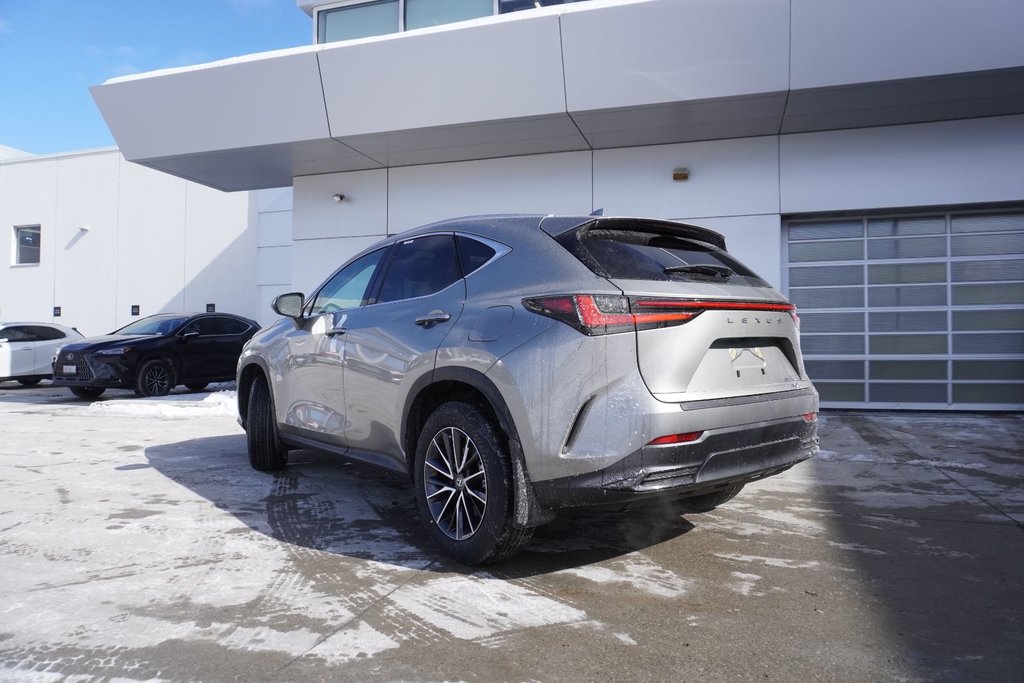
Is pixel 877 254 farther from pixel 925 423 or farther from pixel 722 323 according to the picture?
pixel 722 323

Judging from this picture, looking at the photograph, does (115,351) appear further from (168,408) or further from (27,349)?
(27,349)

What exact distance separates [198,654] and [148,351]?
11.1 meters

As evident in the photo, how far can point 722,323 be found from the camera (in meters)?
3.30

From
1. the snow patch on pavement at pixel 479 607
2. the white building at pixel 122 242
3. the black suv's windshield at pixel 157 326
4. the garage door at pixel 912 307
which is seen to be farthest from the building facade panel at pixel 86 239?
the snow patch on pavement at pixel 479 607

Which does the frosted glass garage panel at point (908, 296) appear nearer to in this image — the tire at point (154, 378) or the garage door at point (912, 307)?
the garage door at point (912, 307)

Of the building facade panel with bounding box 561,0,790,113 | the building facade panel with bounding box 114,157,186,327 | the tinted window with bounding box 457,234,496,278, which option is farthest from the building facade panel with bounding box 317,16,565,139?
the building facade panel with bounding box 114,157,186,327

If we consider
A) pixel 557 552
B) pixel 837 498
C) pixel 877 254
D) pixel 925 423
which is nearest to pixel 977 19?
pixel 877 254

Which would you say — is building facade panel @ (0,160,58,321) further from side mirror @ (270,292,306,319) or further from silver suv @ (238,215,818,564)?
silver suv @ (238,215,818,564)

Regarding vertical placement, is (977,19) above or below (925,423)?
above

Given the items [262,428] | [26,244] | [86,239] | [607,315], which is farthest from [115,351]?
[26,244]

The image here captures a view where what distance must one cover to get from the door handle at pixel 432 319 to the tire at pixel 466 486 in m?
0.43

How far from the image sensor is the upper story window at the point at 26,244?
71.1 ft

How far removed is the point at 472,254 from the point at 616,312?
1.13 metres

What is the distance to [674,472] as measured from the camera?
10.0 feet
